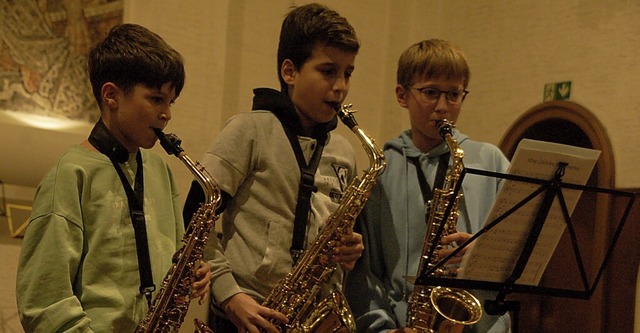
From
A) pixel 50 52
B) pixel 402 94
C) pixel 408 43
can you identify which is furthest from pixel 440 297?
pixel 408 43

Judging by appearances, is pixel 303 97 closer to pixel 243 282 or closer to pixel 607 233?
pixel 243 282

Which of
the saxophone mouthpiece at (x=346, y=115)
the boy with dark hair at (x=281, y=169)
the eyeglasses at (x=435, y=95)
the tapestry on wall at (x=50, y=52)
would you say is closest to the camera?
the boy with dark hair at (x=281, y=169)

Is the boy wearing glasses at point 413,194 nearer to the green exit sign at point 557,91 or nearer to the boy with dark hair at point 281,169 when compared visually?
the boy with dark hair at point 281,169

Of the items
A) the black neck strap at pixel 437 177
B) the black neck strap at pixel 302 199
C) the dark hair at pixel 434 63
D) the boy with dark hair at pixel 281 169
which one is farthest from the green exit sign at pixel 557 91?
the black neck strap at pixel 302 199

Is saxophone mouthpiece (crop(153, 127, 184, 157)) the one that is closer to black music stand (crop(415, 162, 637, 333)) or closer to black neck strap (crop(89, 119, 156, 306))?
black neck strap (crop(89, 119, 156, 306))

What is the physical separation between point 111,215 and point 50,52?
2912 millimetres

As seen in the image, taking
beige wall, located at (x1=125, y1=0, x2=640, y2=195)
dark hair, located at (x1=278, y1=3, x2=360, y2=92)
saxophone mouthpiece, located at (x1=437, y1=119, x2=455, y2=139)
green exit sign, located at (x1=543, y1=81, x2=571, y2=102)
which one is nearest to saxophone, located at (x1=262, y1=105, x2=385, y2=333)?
dark hair, located at (x1=278, y1=3, x2=360, y2=92)

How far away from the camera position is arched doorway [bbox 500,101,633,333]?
5.05m

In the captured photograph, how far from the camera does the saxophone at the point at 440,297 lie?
2763mm

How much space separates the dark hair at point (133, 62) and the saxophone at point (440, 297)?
104cm

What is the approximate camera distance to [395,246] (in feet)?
9.74

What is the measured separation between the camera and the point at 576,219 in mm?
5496

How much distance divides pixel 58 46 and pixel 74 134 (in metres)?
0.63

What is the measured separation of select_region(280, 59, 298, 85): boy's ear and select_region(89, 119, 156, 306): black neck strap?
786mm
